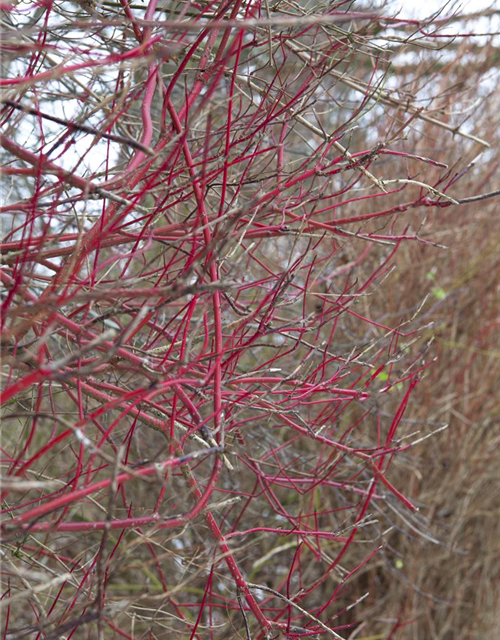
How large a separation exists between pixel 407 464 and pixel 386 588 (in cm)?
83

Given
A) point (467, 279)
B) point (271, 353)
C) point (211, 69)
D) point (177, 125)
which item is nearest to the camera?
point (177, 125)

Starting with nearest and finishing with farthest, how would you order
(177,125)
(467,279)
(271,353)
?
(177,125) < (271,353) < (467,279)

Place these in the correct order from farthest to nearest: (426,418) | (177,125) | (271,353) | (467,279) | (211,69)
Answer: (467,279) < (426,418) < (271,353) < (211,69) < (177,125)

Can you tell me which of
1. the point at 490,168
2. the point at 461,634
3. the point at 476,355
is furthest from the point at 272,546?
the point at 490,168

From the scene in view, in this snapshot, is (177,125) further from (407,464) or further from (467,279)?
(467,279)

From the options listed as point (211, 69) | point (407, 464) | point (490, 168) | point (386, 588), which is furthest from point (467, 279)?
point (211, 69)

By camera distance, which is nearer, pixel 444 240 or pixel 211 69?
pixel 211 69

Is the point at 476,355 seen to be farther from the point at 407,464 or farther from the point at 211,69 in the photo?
the point at 211,69

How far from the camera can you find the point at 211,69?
5.63 feet

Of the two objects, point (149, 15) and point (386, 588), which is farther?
point (386, 588)

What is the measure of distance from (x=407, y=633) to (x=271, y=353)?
1922mm

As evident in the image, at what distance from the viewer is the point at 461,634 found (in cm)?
433

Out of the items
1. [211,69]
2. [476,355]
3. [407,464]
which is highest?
[211,69]

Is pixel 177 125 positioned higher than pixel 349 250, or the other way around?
pixel 177 125
